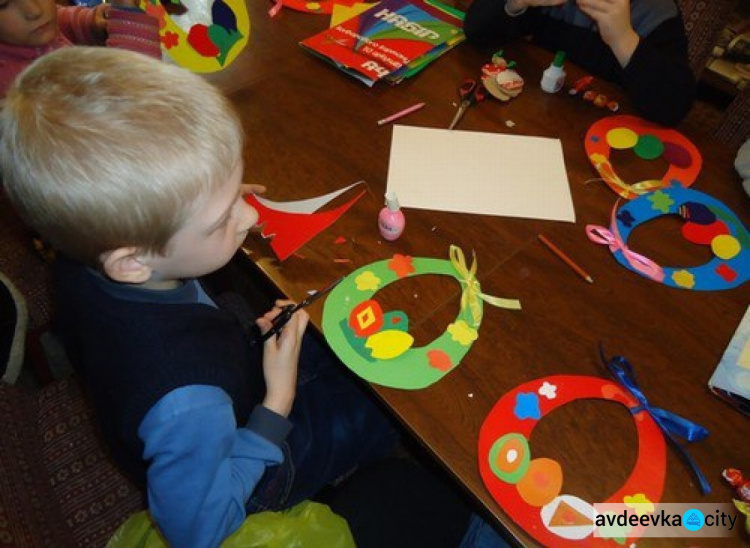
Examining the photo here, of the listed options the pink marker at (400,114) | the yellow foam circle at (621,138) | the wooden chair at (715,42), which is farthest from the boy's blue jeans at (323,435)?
the wooden chair at (715,42)

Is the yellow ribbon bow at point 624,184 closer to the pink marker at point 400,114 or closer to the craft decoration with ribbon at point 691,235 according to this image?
the craft decoration with ribbon at point 691,235

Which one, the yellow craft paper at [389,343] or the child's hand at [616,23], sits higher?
the child's hand at [616,23]

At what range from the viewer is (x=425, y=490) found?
3.10ft

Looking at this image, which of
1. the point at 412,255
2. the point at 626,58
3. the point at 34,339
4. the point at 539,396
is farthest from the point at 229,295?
the point at 626,58

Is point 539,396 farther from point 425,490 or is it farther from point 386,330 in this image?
point 425,490

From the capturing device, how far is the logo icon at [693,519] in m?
0.62

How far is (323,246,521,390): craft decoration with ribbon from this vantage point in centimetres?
73

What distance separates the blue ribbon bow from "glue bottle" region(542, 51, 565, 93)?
634 mm

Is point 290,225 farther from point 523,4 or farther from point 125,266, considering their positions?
point 523,4

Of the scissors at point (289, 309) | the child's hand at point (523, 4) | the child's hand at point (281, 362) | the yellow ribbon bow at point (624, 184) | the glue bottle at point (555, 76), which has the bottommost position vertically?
the child's hand at point (281, 362)

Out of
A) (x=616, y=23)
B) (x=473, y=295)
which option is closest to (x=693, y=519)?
(x=473, y=295)

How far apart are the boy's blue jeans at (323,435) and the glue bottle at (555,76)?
0.70 metres

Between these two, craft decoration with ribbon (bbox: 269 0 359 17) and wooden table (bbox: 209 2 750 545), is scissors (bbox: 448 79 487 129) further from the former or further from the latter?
craft decoration with ribbon (bbox: 269 0 359 17)

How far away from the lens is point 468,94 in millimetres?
1088
